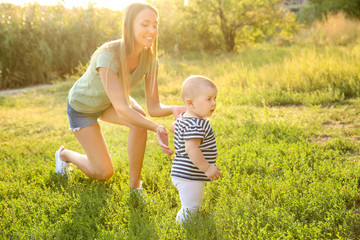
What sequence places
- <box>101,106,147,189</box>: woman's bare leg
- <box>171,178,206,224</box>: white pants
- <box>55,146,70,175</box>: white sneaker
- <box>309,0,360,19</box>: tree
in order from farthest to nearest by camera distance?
<box>309,0,360,19</box>: tree < <box>55,146,70,175</box>: white sneaker < <box>101,106,147,189</box>: woman's bare leg < <box>171,178,206,224</box>: white pants

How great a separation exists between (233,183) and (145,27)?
1650 mm

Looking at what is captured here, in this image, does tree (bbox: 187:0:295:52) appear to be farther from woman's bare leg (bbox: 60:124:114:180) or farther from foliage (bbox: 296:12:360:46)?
woman's bare leg (bbox: 60:124:114:180)

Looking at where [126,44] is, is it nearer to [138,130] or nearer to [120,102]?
[120,102]

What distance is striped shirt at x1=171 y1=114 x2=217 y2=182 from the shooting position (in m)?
2.51

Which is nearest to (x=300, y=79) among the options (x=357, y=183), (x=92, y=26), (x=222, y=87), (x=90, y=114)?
(x=222, y=87)

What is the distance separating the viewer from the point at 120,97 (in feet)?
9.59

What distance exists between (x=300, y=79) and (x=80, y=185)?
507 cm

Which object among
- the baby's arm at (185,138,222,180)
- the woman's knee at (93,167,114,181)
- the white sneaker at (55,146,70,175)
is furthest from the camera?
the white sneaker at (55,146,70,175)

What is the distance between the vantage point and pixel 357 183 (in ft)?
9.82

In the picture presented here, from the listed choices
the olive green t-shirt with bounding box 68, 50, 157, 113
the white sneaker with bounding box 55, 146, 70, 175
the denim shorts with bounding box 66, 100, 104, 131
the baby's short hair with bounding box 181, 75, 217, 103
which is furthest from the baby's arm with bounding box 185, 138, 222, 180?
the white sneaker with bounding box 55, 146, 70, 175

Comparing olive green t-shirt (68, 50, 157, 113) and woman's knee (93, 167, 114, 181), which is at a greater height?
olive green t-shirt (68, 50, 157, 113)

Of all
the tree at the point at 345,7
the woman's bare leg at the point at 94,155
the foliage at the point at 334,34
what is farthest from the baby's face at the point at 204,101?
the tree at the point at 345,7

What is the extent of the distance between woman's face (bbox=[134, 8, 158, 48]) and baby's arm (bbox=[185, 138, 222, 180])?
1081 millimetres

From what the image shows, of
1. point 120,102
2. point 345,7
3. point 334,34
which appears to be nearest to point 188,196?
point 120,102
